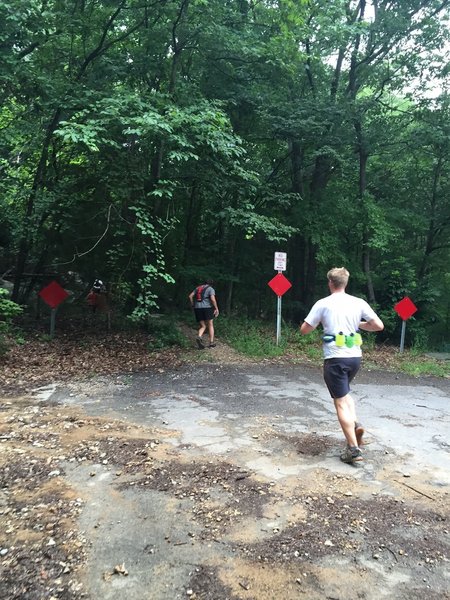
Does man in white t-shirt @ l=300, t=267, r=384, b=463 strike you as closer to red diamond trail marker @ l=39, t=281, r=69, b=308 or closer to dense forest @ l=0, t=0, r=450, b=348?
dense forest @ l=0, t=0, r=450, b=348

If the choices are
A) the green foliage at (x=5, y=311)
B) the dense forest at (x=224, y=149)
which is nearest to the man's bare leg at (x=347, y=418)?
the dense forest at (x=224, y=149)

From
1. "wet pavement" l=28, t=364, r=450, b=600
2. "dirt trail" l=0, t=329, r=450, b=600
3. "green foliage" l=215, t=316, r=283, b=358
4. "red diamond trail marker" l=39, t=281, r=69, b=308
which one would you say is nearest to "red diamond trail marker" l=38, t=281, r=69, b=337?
"red diamond trail marker" l=39, t=281, r=69, b=308

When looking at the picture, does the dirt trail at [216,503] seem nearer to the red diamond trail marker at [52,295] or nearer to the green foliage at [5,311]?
the green foliage at [5,311]

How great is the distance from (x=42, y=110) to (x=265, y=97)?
572cm

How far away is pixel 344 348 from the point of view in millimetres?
4402

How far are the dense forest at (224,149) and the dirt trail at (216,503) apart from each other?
168 inches

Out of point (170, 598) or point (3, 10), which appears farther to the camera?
point (3, 10)

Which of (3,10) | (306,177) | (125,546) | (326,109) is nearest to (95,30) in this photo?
(3,10)

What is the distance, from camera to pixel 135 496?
363 cm

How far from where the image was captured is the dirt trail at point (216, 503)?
2.64 meters

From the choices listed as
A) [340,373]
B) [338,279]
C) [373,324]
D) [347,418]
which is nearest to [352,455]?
[347,418]

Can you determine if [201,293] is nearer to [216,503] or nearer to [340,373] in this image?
[340,373]

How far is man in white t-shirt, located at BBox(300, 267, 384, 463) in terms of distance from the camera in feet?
14.3

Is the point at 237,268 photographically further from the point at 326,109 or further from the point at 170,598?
the point at 170,598
